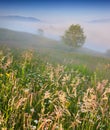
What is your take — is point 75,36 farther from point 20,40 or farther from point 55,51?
point 20,40

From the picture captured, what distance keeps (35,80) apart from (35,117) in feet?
9.60

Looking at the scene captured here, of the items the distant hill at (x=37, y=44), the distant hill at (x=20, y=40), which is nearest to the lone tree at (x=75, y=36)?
the distant hill at (x=37, y=44)

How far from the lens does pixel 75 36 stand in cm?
6191

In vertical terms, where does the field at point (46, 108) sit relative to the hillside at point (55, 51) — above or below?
above

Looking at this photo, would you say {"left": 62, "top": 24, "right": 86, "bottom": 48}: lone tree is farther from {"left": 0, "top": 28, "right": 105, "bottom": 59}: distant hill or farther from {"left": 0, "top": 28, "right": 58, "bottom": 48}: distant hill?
{"left": 0, "top": 28, "right": 58, "bottom": 48}: distant hill

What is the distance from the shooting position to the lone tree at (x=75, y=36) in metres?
62.0

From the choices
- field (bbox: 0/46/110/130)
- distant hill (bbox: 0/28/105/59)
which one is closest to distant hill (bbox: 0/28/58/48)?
distant hill (bbox: 0/28/105/59)

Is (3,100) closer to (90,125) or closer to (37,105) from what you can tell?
(37,105)

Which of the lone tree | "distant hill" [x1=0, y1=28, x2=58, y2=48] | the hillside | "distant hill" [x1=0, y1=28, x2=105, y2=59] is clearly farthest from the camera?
"distant hill" [x1=0, y1=28, x2=58, y2=48]

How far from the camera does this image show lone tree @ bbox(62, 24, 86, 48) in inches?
2442

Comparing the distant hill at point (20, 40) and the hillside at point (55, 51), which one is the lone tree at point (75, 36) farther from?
the distant hill at point (20, 40)

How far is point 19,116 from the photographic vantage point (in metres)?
6.20

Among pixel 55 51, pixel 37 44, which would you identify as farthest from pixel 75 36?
pixel 55 51

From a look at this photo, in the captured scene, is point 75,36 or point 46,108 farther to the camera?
point 75,36
